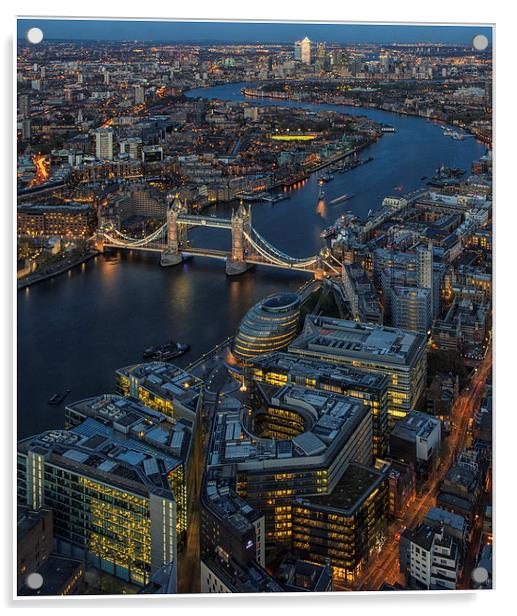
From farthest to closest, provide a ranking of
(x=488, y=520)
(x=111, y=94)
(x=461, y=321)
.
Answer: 1. (x=111, y=94)
2. (x=461, y=321)
3. (x=488, y=520)

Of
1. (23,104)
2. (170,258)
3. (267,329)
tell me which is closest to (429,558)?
(267,329)

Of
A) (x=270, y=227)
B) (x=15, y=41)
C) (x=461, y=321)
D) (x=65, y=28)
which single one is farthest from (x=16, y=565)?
(x=270, y=227)

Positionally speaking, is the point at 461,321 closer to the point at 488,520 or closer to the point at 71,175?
the point at 488,520

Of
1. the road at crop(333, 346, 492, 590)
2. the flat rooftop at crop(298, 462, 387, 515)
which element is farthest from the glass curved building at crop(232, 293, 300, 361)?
the flat rooftop at crop(298, 462, 387, 515)

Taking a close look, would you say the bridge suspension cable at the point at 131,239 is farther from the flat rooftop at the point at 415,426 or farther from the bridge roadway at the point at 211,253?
the flat rooftop at the point at 415,426

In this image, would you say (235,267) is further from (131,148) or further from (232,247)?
(131,148)

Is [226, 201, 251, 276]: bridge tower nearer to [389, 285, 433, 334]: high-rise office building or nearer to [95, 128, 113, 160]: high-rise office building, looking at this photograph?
[389, 285, 433, 334]: high-rise office building

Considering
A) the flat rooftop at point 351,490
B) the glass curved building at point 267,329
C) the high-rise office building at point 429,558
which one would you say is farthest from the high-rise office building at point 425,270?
the high-rise office building at point 429,558
